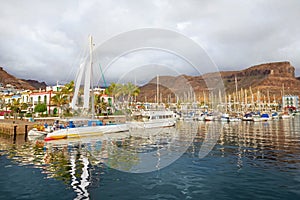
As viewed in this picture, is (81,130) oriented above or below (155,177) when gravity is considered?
above

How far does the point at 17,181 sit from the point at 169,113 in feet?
161

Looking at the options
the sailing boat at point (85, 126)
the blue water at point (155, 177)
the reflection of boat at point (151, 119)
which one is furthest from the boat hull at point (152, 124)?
the blue water at point (155, 177)

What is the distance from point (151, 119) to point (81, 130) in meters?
20.9

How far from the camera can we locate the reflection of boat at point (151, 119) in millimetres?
53281

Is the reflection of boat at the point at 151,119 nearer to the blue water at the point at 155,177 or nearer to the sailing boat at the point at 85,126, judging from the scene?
the sailing boat at the point at 85,126

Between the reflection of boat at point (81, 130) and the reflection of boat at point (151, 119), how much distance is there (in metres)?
10.6

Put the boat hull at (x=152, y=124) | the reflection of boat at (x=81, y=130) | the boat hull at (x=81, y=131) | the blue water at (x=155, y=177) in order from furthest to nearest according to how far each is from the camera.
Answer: the boat hull at (x=152, y=124), the reflection of boat at (x=81, y=130), the boat hull at (x=81, y=131), the blue water at (x=155, y=177)

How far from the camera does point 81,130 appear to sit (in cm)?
3766

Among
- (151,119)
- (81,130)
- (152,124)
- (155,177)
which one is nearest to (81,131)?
(81,130)

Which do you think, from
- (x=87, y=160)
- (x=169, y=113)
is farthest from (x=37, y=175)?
(x=169, y=113)

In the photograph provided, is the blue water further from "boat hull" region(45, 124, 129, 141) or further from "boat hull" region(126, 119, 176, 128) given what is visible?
"boat hull" region(126, 119, 176, 128)

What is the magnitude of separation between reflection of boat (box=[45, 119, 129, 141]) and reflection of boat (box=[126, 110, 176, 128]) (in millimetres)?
10642

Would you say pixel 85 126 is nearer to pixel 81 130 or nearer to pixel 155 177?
pixel 81 130

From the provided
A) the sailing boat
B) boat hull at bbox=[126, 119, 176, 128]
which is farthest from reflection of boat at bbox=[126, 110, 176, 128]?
the sailing boat
